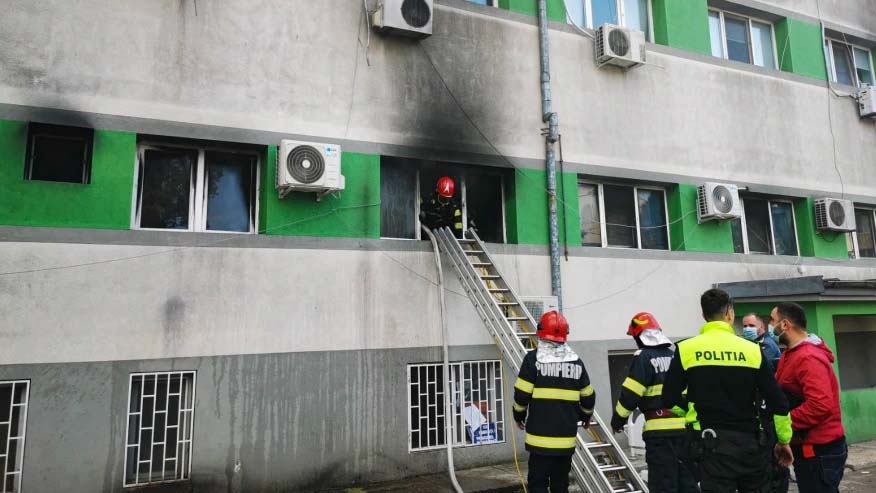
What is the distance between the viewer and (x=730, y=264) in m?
11.2

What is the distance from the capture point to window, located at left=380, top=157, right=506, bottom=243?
8.99 meters

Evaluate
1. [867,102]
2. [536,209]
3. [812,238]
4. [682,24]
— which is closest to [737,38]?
[682,24]

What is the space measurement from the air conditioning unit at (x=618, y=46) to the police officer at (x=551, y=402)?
6.30 meters

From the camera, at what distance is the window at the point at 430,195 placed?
8.99 metres

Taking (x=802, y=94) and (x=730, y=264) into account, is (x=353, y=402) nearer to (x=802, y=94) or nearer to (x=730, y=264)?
(x=730, y=264)

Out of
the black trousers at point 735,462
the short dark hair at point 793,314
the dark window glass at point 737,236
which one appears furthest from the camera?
the dark window glass at point 737,236

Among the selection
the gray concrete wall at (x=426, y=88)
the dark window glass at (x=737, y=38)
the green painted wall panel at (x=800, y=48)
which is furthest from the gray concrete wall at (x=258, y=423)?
the green painted wall panel at (x=800, y=48)

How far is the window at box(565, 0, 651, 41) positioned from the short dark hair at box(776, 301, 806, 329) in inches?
268

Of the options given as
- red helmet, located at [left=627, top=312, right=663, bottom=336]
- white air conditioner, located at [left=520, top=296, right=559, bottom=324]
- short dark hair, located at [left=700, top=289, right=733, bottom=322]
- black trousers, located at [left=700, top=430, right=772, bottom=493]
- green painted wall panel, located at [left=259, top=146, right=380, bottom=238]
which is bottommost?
black trousers, located at [left=700, top=430, right=772, bottom=493]

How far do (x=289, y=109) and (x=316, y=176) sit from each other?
3.52 feet

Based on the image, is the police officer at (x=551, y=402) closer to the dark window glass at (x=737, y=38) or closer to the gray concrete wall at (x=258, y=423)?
the gray concrete wall at (x=258, y=423)

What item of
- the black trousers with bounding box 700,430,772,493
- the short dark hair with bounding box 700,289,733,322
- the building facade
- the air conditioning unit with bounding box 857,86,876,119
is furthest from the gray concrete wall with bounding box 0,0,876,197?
the black trousers with bounding box 700,430,772,493

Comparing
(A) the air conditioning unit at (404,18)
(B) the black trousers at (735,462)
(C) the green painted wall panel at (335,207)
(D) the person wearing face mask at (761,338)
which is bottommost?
(B) the black trousers at (735,462)

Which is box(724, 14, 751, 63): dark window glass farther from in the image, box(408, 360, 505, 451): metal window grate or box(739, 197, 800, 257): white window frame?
box(408, 360, 505, 451): metal window grate
